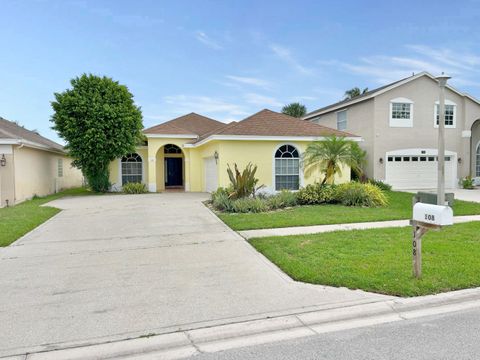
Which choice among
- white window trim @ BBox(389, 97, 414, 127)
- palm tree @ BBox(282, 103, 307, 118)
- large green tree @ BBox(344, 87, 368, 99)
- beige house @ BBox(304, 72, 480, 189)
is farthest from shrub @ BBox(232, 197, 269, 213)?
large green tree @ BBox(344, 87, 368, 99)

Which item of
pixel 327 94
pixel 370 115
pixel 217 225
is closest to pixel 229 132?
pixel 217 225

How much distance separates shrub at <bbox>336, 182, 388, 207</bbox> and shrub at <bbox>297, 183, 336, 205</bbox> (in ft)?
1.14

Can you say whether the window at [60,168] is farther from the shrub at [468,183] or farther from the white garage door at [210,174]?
the shrub at [468,183]

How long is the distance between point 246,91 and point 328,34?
11578 mm

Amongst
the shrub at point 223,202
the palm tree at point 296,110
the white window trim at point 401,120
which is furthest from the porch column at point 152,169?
the palm tree at point 296,110

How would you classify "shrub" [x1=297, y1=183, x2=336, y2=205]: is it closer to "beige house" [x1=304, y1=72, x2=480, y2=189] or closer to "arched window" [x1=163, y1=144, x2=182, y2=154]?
"beige house" [x1=304, y1=72, x2=480, y2=189]

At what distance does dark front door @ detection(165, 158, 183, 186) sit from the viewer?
2533 cm

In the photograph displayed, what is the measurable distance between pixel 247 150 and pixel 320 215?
21.8 feet

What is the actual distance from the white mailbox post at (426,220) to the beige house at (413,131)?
682 inches

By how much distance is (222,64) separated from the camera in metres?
21.7

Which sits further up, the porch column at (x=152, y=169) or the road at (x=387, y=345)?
the porch column at (x=152, y=169)

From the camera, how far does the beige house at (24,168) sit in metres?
15.7

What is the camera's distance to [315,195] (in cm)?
1433

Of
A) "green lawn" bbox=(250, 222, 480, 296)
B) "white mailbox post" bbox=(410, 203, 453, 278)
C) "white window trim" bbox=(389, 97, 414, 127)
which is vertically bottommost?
"green lawn" bbox=(250, 222, 480, 296)
